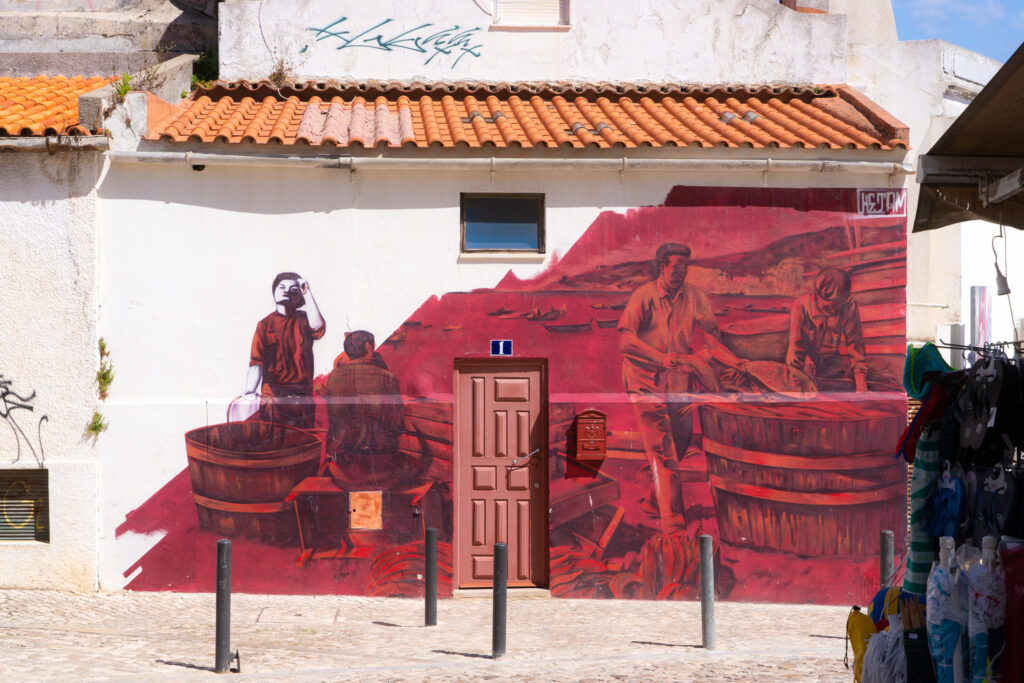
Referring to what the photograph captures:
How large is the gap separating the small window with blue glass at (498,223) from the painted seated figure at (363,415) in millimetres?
1566

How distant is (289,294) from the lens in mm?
10695

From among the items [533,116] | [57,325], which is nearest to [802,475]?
[533,116]

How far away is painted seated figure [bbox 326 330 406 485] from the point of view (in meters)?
10.7

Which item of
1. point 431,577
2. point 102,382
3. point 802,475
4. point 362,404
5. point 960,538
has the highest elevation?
point 102,382

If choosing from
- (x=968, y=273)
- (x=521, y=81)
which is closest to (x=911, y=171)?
(x=968, y=273)

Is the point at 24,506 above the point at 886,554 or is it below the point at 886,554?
above

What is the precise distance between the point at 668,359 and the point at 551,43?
456 cm

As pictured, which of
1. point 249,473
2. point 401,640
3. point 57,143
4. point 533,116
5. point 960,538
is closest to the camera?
point 960,538

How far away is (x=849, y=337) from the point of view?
11.0 m

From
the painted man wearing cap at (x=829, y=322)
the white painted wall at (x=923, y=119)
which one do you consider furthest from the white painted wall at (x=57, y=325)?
the white painted wall at (x=923, y=119)

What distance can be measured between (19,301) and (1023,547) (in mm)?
9315

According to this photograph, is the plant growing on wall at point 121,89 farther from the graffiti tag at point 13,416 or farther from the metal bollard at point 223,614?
the metal bollard at point 223,614

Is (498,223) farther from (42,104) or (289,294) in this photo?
(42,104)

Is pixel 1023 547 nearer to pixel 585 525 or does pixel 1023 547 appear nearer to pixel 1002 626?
pixel 1002 626
